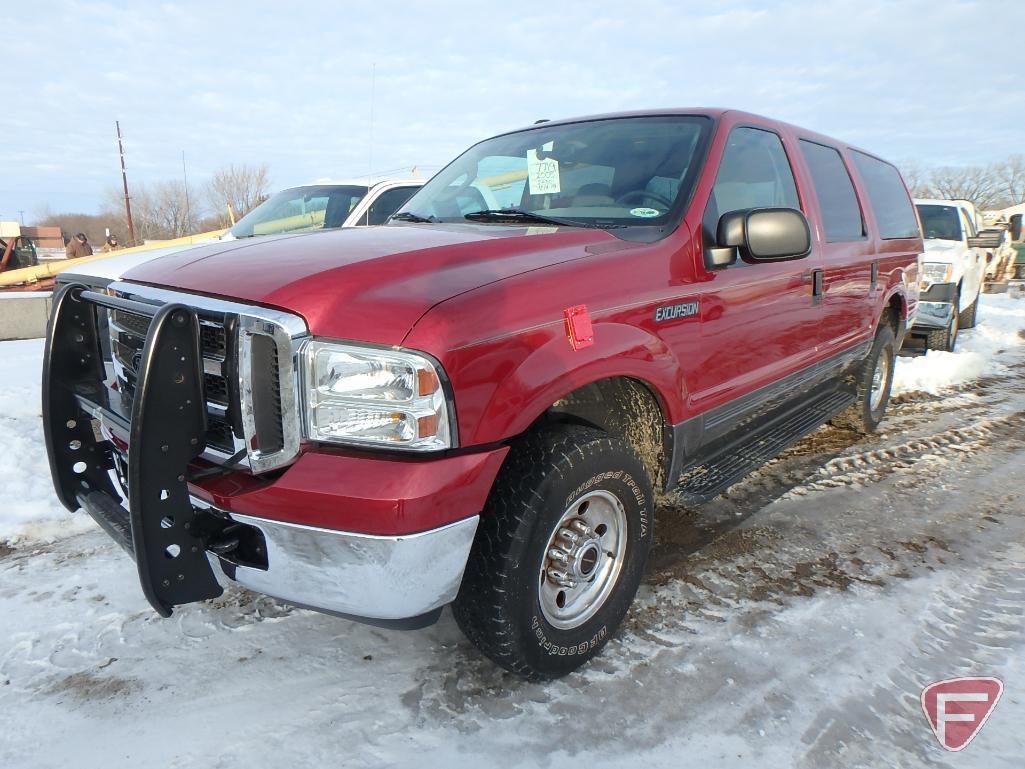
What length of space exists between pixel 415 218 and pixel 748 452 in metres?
1.98

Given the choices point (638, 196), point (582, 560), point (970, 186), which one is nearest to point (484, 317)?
point (582, 560)

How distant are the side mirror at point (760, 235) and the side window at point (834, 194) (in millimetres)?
1234

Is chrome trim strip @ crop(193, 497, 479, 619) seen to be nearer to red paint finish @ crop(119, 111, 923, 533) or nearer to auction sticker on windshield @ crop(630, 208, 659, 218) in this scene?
red paint finish @ crop(119, 111, 923, 533)

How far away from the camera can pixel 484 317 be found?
188cm

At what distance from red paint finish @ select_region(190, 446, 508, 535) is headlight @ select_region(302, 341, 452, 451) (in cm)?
6

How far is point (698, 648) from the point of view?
8.26 ft

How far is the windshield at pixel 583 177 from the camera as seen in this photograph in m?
2.79

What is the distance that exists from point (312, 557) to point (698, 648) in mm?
1490

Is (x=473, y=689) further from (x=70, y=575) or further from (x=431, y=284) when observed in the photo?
(x=70, y=575)

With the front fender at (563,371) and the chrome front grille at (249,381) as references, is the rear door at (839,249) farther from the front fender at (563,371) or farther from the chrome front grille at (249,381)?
the chrome front grille at (249,381)

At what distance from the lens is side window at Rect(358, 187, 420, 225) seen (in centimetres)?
664

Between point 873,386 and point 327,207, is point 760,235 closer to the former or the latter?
point 873,386

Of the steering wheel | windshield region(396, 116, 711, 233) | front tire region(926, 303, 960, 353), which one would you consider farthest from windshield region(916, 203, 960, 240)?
the steering wheel

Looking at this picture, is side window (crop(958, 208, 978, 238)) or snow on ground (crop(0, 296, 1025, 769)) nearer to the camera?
snow on ground (crop(0, 296, 1025, 769))
